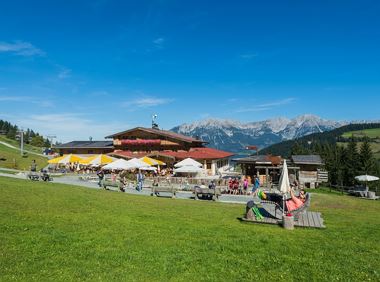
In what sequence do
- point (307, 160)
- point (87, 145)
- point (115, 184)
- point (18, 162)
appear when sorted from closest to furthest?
point (115, 184) < point (307, 160) < point (87, 145) < point (18, 162)

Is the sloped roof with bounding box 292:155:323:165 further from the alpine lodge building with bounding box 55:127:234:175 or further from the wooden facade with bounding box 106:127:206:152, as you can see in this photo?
the wooden facade with bounding box 106:127:206:152

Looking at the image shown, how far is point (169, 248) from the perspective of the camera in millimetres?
9516

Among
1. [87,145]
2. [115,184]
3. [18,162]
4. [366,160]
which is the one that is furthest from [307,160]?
[18,162]

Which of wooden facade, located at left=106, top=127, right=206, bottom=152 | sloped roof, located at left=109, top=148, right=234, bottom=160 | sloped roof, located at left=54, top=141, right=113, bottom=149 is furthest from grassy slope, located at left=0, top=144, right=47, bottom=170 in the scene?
Result: sloped roof, located at left=109, top=148, right=234, bottom=160

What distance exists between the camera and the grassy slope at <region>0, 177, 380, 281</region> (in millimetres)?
7801

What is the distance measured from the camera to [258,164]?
37.2m

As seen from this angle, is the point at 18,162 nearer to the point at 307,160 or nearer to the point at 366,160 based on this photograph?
the point at 307,160

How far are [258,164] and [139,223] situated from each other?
26407 mm

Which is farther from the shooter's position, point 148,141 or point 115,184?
point 148,141

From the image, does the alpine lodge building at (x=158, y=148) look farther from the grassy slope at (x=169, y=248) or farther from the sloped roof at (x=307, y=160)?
the grassy slope at (x=169, y=248)

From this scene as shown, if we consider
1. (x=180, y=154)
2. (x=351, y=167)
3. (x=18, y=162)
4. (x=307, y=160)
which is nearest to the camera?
(x=307, y=160)

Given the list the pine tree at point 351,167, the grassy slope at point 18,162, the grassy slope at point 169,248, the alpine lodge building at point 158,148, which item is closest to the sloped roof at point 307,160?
the alpine lodge building at point 158,148

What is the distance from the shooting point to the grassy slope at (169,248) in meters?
7.80

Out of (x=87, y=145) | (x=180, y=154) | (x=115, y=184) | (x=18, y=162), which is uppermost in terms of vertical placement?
(x=87, y=145)
